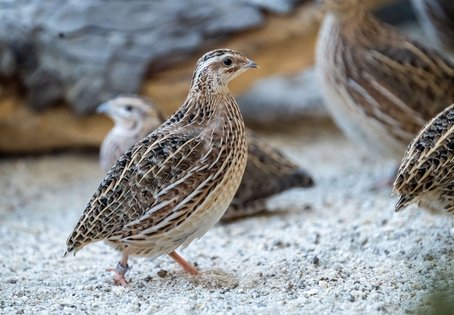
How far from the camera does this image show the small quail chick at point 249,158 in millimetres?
5945

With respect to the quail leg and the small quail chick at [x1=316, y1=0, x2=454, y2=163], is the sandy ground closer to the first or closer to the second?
the quail leg

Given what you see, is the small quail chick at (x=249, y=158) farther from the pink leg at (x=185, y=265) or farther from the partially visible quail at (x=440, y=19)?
the partially visible quail at (x=440, y=19)

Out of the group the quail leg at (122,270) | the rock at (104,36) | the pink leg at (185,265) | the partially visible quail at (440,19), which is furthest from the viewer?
the partially visible quail at (440,19)

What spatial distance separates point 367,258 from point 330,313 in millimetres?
978

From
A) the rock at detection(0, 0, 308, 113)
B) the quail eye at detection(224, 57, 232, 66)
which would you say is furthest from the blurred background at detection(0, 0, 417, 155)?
the quail eye at detection(224, 57, 232, 66)

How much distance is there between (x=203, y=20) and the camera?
7375mm

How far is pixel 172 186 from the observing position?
4488 mm

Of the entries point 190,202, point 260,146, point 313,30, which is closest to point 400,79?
point 260,146

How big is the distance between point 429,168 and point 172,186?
4.45 feet

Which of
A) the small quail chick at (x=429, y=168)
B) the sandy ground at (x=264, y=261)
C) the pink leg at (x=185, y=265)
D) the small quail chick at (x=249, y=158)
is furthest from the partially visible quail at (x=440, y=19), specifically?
the pink leg at (x=185, y=265)

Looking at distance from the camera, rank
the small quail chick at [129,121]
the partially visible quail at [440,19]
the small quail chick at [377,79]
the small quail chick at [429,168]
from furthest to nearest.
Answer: the partially visible quail at [440,19]
the small quail chick at [377,79]
the small quail chick at [129,121]
the small quail chick at [429,168]

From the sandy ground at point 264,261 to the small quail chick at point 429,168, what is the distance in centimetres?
39

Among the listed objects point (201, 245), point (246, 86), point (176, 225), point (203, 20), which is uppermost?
point (203, 20)

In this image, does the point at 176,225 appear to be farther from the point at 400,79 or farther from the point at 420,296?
the point at 400,79
